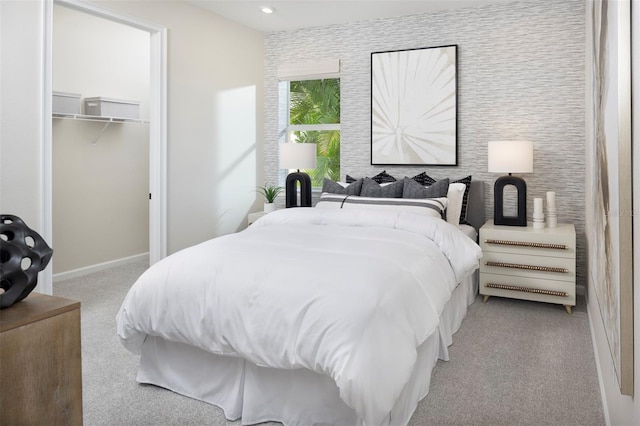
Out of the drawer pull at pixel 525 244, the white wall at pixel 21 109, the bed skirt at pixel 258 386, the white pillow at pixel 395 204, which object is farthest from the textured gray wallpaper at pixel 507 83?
the white wall at pixel 21 109

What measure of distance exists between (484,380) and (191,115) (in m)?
3.45

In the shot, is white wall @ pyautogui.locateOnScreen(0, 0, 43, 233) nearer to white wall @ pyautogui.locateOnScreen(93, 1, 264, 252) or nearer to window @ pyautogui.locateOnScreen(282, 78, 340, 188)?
white wall @ pyautogui.locateOnScreen(93, 1, 264, 252)

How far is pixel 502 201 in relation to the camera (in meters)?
3.94

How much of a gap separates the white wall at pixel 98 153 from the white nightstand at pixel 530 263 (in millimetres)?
3794

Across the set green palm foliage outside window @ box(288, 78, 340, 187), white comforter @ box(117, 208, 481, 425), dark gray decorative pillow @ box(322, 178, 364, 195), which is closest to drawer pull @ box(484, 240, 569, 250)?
white comforter @ box(117, 208, 481, 425)

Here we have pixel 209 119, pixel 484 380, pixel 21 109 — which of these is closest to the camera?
pixel 484 380

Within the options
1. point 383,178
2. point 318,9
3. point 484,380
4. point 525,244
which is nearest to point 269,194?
point 383,178

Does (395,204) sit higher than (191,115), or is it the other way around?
(191,115)

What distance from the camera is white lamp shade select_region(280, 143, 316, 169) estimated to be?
15.3ft

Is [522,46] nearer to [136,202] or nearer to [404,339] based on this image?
[404,339]

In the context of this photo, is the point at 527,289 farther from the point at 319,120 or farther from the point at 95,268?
the point at 95,268

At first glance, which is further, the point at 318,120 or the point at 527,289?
the point at 318,120

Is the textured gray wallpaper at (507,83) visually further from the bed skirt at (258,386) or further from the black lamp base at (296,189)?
the bed skirt at (258,386)

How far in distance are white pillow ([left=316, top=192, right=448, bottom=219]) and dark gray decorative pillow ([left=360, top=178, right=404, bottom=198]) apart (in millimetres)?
275
